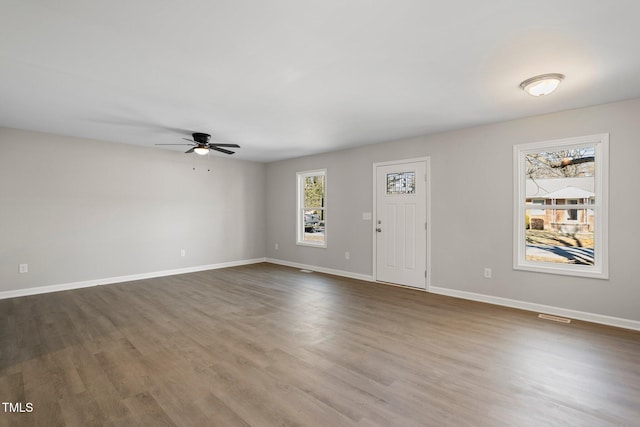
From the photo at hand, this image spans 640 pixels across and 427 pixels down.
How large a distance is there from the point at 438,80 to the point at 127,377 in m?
3.65

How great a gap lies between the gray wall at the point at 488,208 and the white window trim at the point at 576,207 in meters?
0.06

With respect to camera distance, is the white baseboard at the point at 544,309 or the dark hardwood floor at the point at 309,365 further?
the white baseboard at the point at 544,309

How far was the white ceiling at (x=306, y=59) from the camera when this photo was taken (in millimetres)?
1919

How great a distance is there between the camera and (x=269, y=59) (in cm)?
250

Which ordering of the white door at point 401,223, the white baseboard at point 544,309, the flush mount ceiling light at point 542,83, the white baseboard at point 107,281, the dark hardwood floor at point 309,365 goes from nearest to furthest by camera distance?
1. the dark hardwood floor at point 309,365
2. the flush mount ceiling light at point 542,83
3. the white baseboard at point 544,309
4. the white baseboard at point 107,281
5. the white door at point 401,223

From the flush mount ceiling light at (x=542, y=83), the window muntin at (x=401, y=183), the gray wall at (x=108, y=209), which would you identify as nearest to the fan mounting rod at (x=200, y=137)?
the gray wall at (x=108, y=209)

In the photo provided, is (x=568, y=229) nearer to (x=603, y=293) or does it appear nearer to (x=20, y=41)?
(x=603, y=293)

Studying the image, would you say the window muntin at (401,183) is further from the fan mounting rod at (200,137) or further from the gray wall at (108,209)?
the gray wall at (108,209)

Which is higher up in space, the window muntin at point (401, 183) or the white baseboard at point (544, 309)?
the window muntin at point (401, 183)

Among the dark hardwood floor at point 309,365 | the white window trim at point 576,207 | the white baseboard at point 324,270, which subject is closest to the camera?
the dark hardwood floor at point 309,365

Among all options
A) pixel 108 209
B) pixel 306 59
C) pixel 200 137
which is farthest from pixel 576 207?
pixel 108 209

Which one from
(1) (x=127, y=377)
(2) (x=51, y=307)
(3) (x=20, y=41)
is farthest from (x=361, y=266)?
(3) (x=20, y=41)

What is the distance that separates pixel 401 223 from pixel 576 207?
2312 millimetres

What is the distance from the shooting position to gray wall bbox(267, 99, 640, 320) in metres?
3.36
